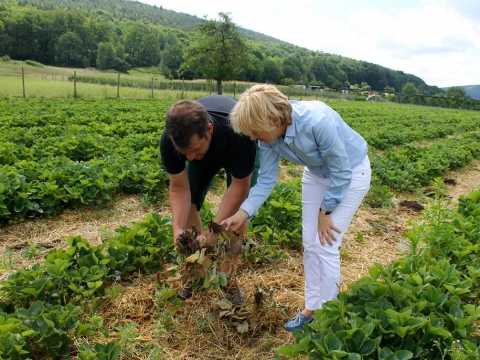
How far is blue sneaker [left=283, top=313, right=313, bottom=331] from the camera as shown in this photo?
293 centimetres

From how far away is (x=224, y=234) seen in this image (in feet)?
8.57

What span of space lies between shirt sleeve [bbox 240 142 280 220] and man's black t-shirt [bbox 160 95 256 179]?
3.7 inches

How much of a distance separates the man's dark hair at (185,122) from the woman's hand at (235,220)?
2.09 ft

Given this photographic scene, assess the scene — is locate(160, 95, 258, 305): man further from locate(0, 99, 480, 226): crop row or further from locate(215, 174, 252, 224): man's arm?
locate(0, 99, 480, 226): crop row

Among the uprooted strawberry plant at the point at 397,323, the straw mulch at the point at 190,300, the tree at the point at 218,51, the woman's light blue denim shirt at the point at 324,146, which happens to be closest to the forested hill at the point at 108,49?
the tree at the point at 218,51

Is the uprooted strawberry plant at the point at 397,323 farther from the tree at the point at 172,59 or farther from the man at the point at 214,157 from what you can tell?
the tree at the point at 172,59

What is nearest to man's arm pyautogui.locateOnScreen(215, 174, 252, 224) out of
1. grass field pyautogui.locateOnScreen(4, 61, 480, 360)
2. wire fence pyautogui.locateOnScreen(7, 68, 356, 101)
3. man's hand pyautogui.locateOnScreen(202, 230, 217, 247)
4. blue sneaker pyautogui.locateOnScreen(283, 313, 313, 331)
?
man's hand pyautogui.locateOnScreen(202, 230, 217, 247)

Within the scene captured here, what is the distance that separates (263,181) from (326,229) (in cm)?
59

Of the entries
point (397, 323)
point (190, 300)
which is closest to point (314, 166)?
point (397, 323)

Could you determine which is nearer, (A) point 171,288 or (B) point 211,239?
(B) point 211,239

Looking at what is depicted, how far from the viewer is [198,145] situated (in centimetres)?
243

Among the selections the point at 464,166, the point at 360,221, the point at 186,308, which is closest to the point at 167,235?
the point at 186,308

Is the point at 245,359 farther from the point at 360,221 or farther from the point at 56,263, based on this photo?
the point at 360,221

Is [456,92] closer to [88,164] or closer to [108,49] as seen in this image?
[108,49]
